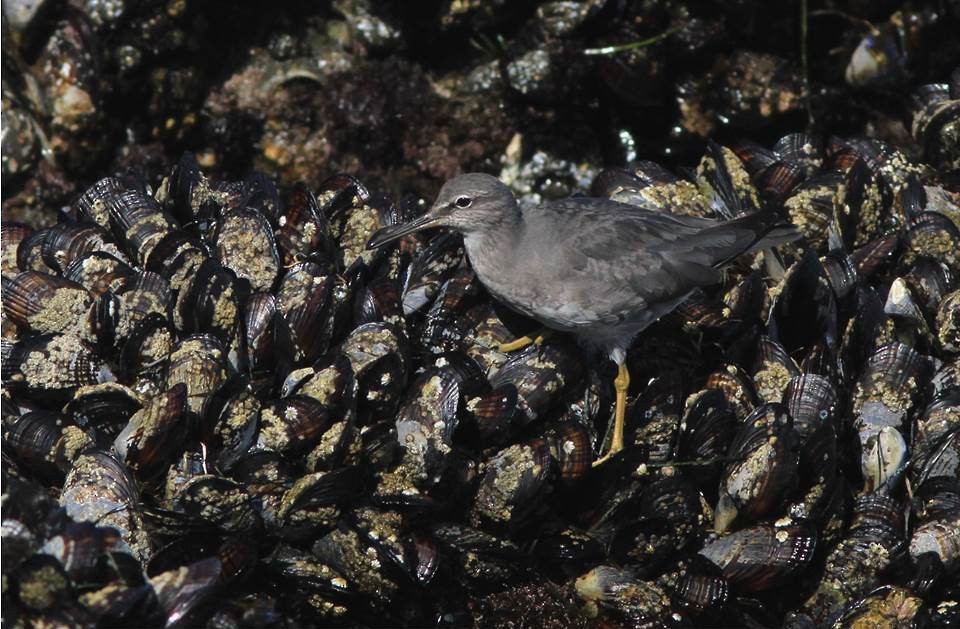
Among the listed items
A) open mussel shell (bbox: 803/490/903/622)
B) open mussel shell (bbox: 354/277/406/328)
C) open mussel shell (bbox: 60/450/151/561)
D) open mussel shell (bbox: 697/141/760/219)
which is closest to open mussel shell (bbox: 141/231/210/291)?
open mussel shell (bbox: 354/277/406/328)

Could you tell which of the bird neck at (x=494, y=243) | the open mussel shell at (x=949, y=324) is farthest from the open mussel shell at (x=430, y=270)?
the open mussel shell at (x=949, y=324)

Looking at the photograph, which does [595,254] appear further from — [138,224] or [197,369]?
[138,224]

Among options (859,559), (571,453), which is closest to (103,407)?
(571,453)

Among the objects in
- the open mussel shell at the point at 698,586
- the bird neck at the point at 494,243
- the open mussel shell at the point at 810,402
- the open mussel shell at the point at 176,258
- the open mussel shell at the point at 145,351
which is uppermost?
the open mussel shell at the point at 176,258

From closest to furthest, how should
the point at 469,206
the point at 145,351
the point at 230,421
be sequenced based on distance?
the point at 230,421 < the point at 145,351 < the point at 469,206

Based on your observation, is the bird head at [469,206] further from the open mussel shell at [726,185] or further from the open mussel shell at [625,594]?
the open mussel shell at [625,594]

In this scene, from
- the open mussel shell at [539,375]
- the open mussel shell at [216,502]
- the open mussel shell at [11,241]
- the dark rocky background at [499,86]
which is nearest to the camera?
the open mussel shell at [216,502]
